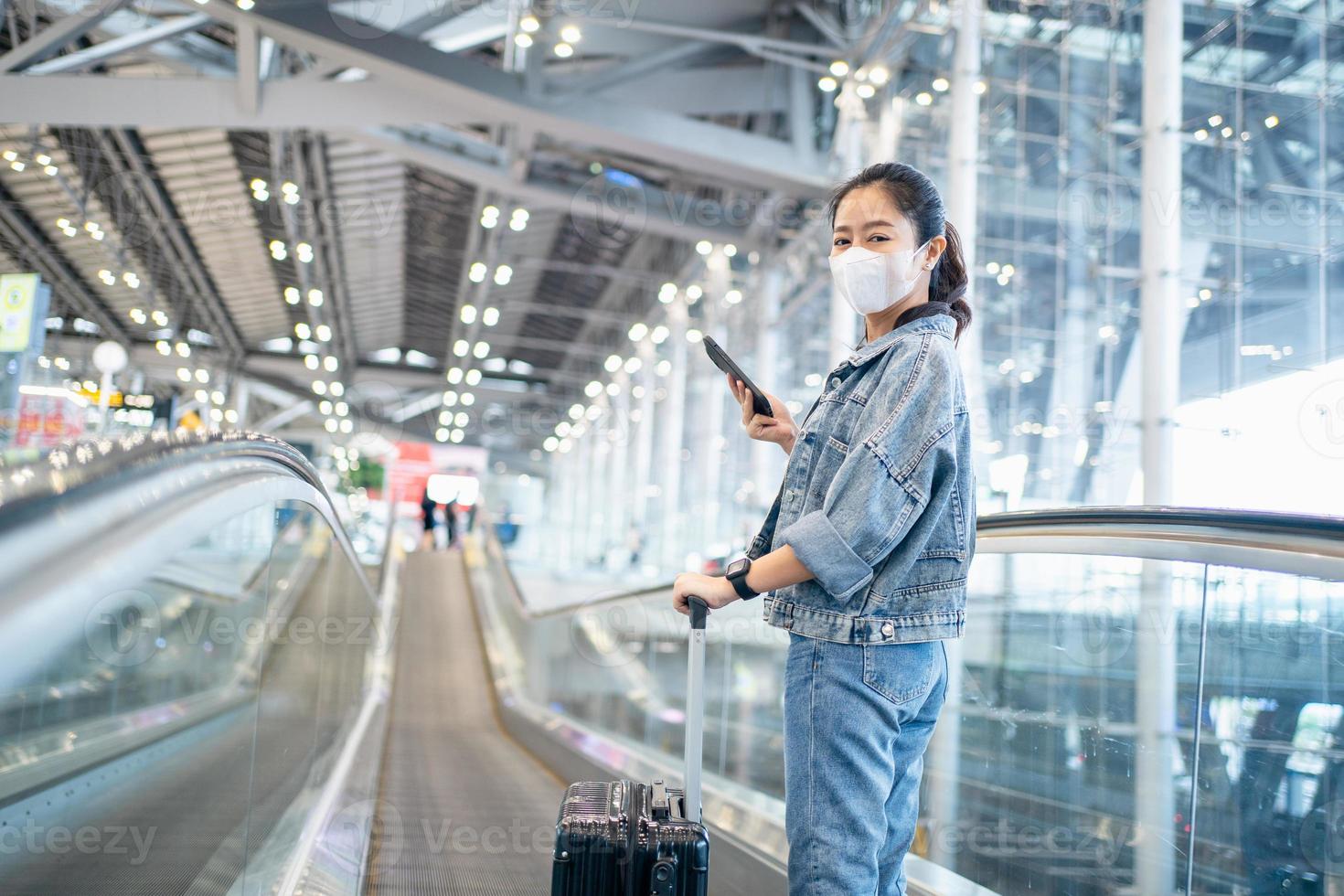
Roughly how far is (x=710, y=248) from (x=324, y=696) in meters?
15.3

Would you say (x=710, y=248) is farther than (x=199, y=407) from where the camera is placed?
No

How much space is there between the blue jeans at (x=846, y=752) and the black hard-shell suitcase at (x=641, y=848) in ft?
0.68

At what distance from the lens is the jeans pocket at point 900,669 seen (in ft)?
5.58

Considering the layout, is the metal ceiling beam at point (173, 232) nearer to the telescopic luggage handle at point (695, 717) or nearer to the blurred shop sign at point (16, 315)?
→ the blurred shop sign at point (16, 315)

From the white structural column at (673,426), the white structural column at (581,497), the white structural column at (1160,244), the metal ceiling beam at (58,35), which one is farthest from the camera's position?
the white structural column at (581,497)

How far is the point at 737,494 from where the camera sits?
17.8 metres

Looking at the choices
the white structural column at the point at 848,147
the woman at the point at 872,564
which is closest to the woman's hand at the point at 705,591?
the woman at the point at 872,564

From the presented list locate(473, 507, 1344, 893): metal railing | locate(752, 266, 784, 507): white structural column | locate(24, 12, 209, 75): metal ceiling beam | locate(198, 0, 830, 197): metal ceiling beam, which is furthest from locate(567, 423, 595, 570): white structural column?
locate(473, 507, 1344, 893): metal railing

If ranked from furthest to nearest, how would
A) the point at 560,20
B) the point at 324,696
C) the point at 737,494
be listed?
the point at 737,494 → the point at 560,20 → the point at 324,696

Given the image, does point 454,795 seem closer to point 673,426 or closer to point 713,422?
point 713,422

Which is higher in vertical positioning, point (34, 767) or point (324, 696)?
point (34, 767)

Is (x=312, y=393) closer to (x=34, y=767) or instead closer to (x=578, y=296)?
(x=578, y=296)

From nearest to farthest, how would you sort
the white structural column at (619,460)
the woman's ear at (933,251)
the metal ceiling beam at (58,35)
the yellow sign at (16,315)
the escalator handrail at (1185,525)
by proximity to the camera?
the escalator handrail at (1185,525), the woman's ear at (933,251), the metal ceiling beam at (58,35), the yellow sign at (16,315), the white structural column at (619,460)

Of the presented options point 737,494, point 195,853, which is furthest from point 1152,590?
point 737,494
